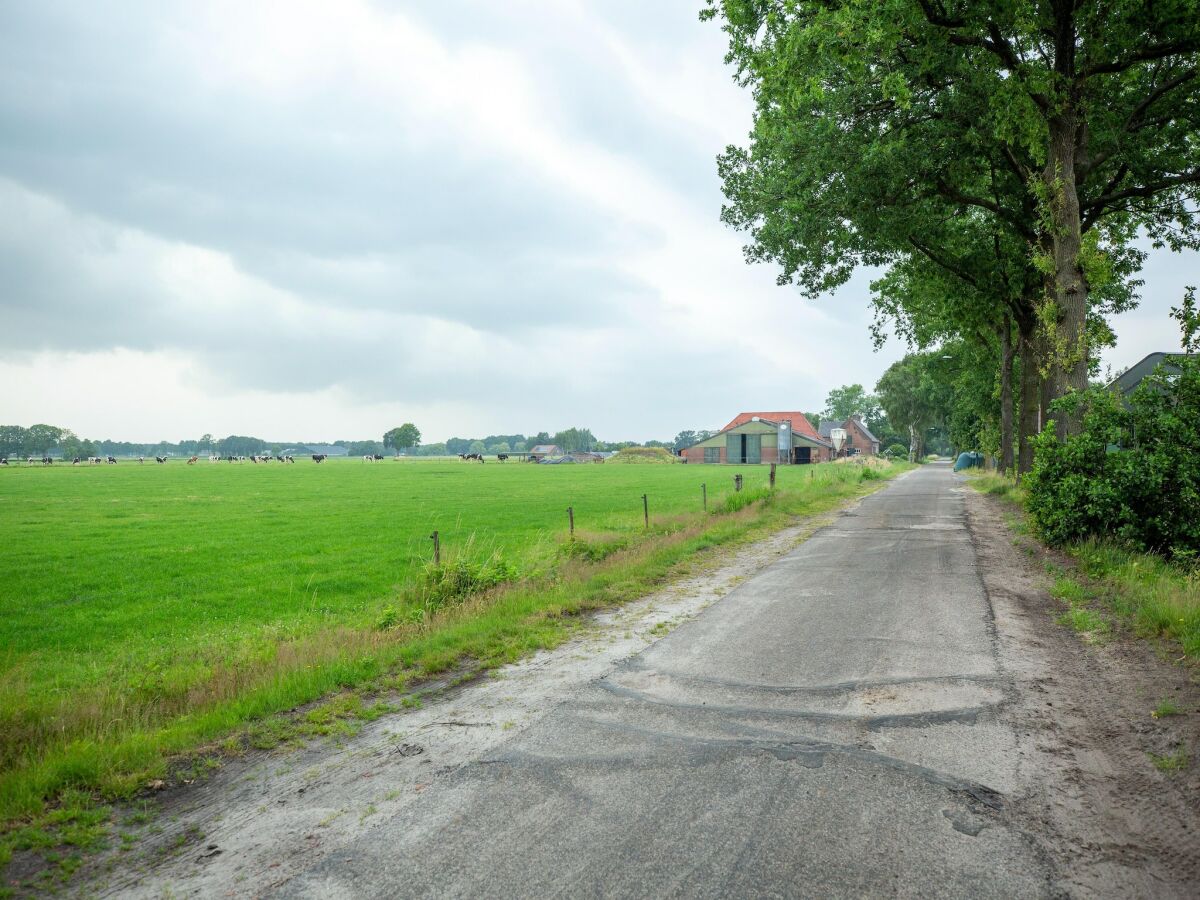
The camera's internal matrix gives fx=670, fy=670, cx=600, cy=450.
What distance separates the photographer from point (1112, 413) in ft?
38.9

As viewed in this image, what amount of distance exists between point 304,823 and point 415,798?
2.10 feet

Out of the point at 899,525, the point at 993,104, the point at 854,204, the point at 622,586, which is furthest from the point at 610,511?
the point at 993,104

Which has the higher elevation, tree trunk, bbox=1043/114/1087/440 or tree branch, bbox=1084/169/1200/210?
tree branch, bbox=1084/169/1200/210

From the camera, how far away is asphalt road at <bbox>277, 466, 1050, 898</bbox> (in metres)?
3.35

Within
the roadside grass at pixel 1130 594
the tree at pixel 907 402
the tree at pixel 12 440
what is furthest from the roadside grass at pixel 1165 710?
the tree at pixel 12 440

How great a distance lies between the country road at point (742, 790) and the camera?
3383mm

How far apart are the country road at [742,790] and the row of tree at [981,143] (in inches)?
403

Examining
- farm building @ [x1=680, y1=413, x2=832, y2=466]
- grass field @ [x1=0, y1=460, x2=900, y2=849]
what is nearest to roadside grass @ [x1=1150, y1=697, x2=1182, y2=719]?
grass field @ [x1=0, y1=460, x2=900, y2=849]

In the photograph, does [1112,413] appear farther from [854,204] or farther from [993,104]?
[854,204]

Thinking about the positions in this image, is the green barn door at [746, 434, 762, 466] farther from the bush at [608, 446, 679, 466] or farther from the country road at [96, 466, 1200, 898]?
the country road at [96, 466, 1200, 898]

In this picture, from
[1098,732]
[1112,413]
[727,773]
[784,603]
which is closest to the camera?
[727,773]

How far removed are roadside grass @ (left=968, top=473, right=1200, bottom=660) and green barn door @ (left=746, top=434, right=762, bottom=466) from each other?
8670 cm

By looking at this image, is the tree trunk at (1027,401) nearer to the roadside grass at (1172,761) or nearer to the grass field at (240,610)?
the grass field at (240,610)

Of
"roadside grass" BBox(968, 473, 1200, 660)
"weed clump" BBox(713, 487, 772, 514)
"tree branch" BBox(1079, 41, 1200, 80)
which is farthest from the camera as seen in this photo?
"weed clump" BBox(713, 487, 772, 514)
